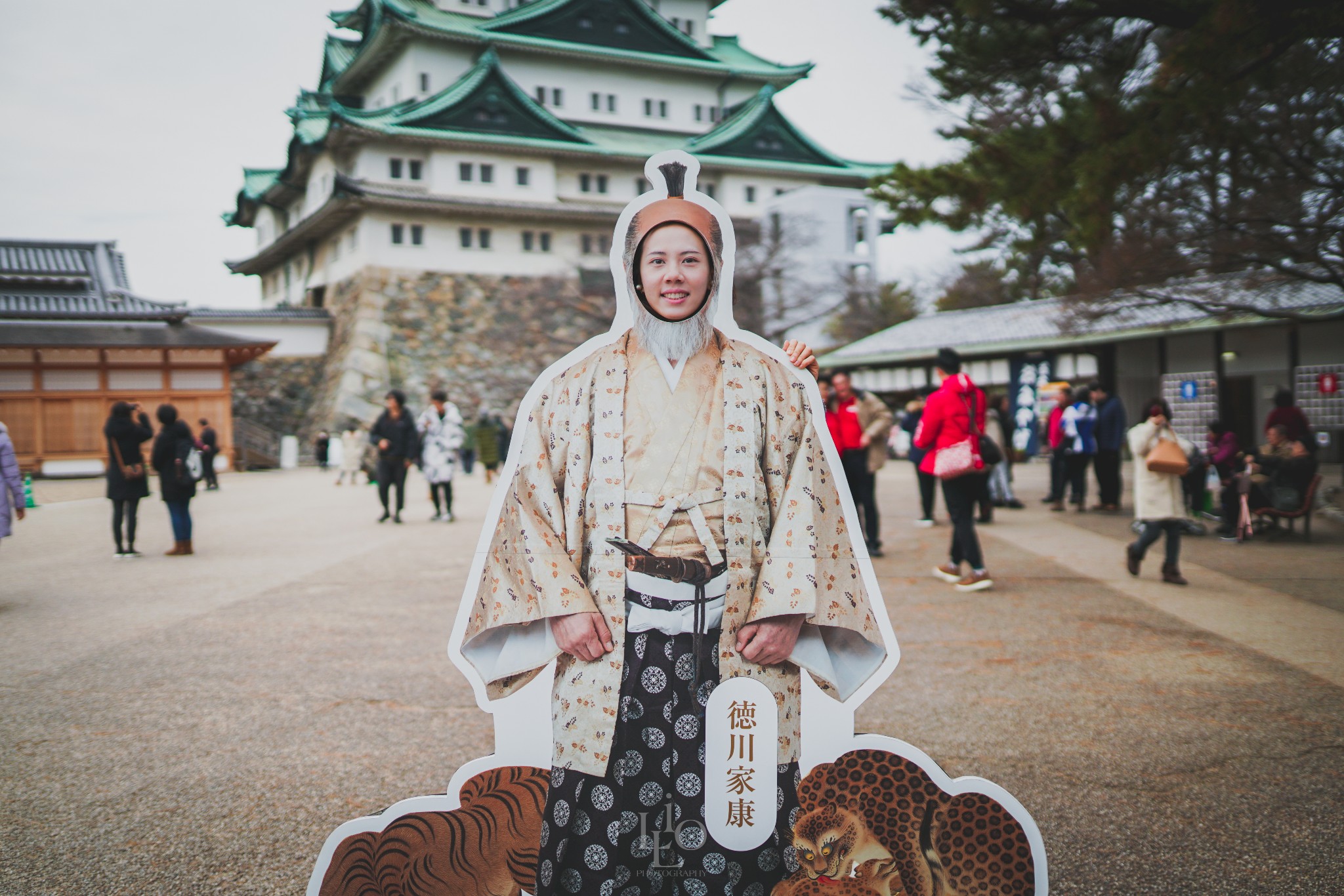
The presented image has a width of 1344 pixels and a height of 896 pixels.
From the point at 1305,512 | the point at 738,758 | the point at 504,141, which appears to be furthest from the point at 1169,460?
the point at 504,141

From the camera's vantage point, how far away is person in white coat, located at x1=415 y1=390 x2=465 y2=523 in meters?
11.1

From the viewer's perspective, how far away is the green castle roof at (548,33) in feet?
109

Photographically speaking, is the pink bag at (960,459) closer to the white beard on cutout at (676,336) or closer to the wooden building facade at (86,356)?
the white beard on cutout at (676,336)

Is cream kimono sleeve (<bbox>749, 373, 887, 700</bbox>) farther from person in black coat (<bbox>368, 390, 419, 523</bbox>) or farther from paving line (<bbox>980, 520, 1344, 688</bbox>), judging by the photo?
person in black coat (<bbox>368, 390, 419, 523</bbox>)

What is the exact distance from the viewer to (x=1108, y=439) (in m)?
11.0

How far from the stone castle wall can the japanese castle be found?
940mm

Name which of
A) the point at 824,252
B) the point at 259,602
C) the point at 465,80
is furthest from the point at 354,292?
the point at 259,602

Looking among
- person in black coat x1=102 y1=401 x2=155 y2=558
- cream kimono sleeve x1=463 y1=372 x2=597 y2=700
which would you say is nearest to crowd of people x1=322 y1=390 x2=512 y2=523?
person in black coat x1=102 y1=401 x2=155 y2=558

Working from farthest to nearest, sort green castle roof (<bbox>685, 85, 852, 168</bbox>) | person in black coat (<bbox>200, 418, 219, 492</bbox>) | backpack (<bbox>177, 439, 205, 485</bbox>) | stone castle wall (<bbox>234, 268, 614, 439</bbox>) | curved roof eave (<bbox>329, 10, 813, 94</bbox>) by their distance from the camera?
green castle roof (<bbox>685, 85, 852, 168</bbox>), curved roof eave (<bbox>329, 10, 813, 94</bbox>), stone castle wall (<bbox>234, 268, 614, 439</bbox>), person in black coat (<bbox>200, 418, 219, 492</bbox>), backpack (<bbox>177, 439, 205, 485</bbox>)

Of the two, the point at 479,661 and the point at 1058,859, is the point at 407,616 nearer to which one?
the point at 479,661

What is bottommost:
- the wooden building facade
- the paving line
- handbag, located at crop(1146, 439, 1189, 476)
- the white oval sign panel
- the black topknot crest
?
the paving line

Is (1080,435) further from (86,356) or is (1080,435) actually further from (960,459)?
(86,356)

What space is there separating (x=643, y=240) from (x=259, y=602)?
5.60 meters

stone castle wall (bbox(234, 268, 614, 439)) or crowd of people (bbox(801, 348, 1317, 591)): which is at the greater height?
stone castle wall (bbox(234, 268, 614, 439))
